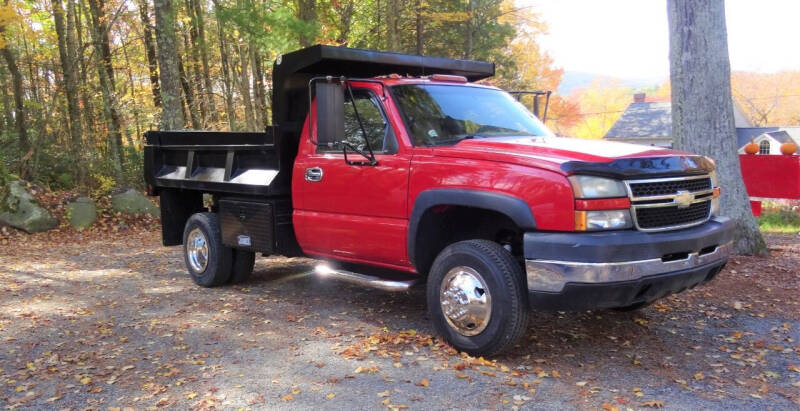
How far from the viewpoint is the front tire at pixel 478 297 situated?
13.6 feet

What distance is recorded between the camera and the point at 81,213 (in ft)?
41.8

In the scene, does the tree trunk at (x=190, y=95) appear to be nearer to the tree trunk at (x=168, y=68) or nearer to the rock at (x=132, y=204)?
the rock at (x=132, y=204)

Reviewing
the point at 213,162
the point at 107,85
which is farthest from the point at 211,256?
the point at 107,85

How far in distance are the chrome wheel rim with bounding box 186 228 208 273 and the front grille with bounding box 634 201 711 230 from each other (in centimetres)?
476

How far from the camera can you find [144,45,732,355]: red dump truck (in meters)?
3.92

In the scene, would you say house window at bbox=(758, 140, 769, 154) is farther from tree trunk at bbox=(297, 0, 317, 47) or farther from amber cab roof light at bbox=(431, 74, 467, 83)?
amber cab roof light at bbox=(431, 74, 467, 83)

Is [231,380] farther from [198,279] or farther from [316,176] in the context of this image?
[198,279]

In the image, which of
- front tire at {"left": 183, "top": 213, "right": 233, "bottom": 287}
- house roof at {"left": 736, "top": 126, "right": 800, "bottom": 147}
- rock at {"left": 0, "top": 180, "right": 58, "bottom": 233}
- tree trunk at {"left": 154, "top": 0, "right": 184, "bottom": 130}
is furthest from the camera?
house roof at {"left": 736, "top": 126, "right": 800, "bottom": 147}

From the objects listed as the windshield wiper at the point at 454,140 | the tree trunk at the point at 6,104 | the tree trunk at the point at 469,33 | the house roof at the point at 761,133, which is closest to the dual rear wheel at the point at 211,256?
the windshield wiper at the point at 454,140

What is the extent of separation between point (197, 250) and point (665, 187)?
513cm

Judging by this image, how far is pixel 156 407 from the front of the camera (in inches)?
146

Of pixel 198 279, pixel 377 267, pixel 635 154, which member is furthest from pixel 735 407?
pixel 198 279

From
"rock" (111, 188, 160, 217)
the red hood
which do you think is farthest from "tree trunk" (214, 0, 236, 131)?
the red hood

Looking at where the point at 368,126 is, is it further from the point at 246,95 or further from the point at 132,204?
the point at 246,95
